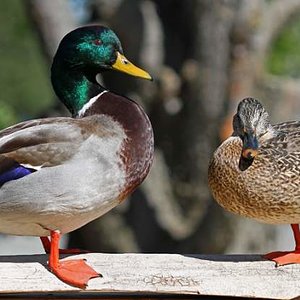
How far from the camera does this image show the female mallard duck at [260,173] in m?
3.17

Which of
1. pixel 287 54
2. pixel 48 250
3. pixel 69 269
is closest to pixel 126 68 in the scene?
pixel 48 250

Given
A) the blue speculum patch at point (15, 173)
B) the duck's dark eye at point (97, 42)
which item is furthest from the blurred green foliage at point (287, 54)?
the blue speculum patch at point (15, 173)

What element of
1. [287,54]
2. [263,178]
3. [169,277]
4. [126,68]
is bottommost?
[169,277]

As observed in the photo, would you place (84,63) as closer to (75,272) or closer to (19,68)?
(75,272)

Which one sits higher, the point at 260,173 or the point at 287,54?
the point at 287,54

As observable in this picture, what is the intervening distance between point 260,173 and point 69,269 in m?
0.67

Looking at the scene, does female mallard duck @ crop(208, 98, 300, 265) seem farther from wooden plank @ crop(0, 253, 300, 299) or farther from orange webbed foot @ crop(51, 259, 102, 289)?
orange webbed foot @ crop(51, 259, 102, 289)

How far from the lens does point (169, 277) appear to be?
2924 millimetres

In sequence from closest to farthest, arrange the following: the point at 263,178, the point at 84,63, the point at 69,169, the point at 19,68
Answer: the point at 69,169 → the point at 263,178 → the point at 84,63 → the point at 19,68

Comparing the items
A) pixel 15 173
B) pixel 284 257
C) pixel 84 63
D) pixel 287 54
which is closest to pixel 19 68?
pixel 287 54

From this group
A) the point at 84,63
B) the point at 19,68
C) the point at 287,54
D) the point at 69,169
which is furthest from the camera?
the point at 19,68

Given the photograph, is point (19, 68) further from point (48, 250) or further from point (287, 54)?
point (48, 250)

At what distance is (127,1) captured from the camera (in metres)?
7.07

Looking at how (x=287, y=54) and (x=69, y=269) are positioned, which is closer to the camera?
(x=69, y=269)
